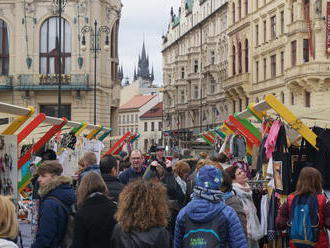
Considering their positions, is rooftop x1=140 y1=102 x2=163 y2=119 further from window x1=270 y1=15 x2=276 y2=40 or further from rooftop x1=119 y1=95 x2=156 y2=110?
window x1=270 y1=15 x2=276 y2=40

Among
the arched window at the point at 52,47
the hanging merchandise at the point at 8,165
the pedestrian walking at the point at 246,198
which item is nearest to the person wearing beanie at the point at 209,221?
the pedestrian walking at the point at 246,198

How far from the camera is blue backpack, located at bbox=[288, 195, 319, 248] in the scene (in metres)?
8.01

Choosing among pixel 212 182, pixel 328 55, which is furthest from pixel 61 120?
pixel 328 55

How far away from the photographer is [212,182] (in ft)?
20.4

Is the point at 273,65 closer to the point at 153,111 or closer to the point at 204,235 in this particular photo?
the point at 204,235

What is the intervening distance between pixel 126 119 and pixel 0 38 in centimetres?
8916

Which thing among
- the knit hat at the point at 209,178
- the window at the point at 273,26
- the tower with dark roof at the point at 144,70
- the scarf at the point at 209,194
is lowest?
the scarf at the point at 209,194

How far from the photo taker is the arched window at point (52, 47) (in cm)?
4831

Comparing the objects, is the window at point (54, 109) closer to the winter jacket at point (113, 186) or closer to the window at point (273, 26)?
the window at point (273, 26)

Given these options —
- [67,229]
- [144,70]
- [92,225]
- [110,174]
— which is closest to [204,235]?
[92,225]

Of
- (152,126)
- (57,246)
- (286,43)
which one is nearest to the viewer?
(57,246)

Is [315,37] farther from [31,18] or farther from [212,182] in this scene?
[212,182]

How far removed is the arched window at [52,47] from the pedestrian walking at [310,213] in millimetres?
41526

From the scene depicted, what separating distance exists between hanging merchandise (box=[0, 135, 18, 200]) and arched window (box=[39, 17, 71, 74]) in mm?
38191
